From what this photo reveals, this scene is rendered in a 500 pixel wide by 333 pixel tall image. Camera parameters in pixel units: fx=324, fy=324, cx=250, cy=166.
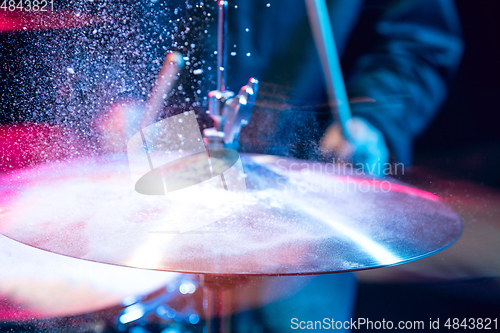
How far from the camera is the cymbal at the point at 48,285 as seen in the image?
0.62 metres

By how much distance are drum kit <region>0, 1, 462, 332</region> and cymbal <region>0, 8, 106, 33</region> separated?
491 mm

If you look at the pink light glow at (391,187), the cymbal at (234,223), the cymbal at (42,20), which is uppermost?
the cymbal at (42,20)

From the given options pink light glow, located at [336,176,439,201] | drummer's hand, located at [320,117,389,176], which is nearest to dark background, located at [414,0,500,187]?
drummer's hand, located at [320,117,389,176]

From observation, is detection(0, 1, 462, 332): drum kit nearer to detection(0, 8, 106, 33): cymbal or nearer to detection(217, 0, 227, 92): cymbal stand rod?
detection(217, 0, 227, 92): cymbal stand rod

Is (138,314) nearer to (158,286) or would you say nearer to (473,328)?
(158,286)

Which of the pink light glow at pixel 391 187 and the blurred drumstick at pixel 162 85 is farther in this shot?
the blurred drumstick at pixel 162 85

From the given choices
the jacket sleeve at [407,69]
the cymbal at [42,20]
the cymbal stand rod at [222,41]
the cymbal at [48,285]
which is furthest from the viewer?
the jacket sleeve at [407,69]

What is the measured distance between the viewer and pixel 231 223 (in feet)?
1.59

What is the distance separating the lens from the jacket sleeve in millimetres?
1105

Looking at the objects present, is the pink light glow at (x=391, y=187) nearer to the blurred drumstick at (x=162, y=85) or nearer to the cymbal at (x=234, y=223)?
the cymbal at (x=234, y=223)

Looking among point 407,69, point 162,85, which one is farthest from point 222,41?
point 407,69

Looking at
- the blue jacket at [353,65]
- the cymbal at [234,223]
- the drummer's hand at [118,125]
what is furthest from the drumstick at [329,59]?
the drummer's hand at [118,125]

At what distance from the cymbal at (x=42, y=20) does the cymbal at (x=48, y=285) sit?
0.72 m

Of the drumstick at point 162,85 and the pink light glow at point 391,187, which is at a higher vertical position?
the drumstick at point 162,85
